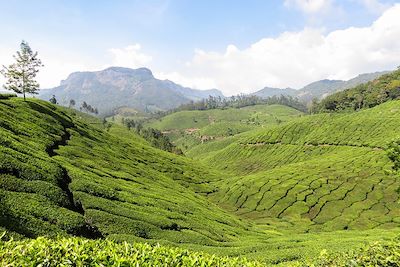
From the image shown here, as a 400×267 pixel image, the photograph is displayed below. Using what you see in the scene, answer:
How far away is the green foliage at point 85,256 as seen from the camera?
962cm

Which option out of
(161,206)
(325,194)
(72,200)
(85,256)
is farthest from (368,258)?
(325,194)

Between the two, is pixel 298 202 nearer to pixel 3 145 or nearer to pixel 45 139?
pixel 45 139

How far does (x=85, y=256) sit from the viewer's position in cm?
1052

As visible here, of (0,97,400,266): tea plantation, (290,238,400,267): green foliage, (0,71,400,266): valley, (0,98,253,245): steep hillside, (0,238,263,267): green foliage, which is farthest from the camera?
(0,71,400,266): valley

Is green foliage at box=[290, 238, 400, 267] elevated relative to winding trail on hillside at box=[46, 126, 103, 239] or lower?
elevated

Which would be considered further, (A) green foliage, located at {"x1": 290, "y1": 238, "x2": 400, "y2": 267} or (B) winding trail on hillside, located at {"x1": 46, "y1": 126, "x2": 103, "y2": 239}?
(B) winding trail on hillside, located at {"x1": 46, "y1": 126, "x2": 103, "y2": 239}

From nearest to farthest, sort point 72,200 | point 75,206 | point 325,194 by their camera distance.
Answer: point 75,206, point 72,200, point 325,194

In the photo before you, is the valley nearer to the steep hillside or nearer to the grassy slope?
the steep hillside

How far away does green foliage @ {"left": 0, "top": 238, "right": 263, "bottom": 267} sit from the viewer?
9.62 meters

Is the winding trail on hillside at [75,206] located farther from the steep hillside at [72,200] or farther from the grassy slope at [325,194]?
the grassy slope at [325,194]

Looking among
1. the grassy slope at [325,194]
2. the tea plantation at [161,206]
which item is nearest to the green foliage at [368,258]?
the tea plantation at [161,206]

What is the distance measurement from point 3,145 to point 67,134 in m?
36.9

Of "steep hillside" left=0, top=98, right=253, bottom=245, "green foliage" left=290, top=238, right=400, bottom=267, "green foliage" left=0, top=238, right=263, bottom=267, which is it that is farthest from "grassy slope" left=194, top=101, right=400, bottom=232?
"green foliage" left=0, top=238, right=263, bottom=267

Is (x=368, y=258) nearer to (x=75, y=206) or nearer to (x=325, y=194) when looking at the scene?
(x=75, y=206)
